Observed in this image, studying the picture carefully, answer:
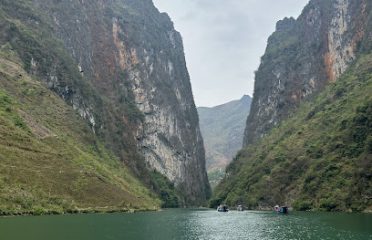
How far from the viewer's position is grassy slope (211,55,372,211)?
124875mm

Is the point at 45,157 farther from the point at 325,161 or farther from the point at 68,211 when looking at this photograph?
the point at 325,161

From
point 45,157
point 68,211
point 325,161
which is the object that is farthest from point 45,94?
point 325,161

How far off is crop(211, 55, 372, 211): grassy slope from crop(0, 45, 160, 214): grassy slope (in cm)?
4554

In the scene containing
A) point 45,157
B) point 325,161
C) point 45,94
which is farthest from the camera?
point 45,94

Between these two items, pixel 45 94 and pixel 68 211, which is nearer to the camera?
pixel 68 211

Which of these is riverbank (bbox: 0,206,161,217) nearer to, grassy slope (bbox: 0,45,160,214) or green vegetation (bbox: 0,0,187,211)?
grassy slope (bbox: 0,45,160,214)

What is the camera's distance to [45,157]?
4614 inches

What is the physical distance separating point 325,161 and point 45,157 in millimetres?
80690

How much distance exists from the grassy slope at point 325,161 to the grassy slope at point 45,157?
45.5 metres

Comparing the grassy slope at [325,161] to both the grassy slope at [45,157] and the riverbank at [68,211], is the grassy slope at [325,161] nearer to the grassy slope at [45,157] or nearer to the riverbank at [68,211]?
the grassy slope at [45,157]

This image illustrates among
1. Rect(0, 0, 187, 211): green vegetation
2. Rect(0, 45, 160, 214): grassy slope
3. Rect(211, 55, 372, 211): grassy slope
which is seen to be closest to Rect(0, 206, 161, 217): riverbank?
Rect(0, 45, 160, 214): grassy slope

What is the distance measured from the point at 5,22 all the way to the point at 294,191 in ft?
408

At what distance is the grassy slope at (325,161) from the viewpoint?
125 meters

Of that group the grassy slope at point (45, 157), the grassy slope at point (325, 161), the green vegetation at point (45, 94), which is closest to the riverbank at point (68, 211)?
the grassy slope at point (45, 157)
